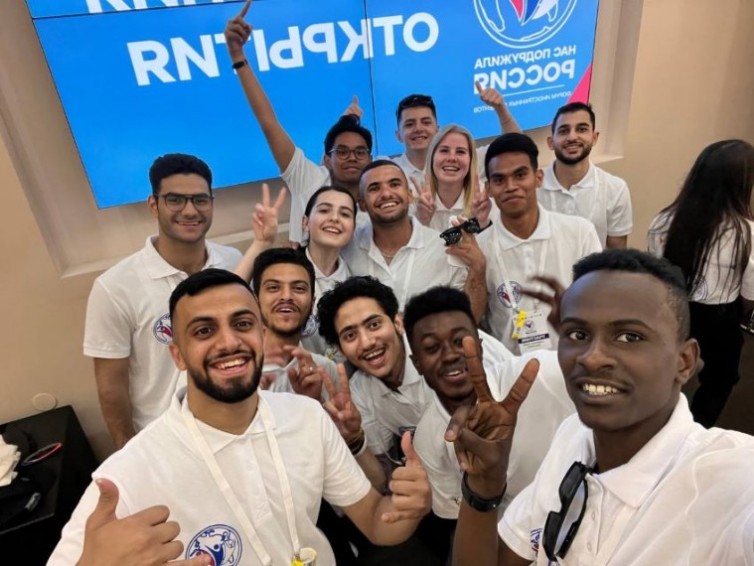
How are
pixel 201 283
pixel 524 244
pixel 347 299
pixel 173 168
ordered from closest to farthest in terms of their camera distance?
pixel 201 283
pixel 347 299
pixel 173 168
pixel 524 244

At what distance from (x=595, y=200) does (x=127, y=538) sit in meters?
3.29

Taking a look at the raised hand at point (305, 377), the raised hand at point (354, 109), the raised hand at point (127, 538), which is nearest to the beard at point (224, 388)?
the raised hand at point (127, 538)

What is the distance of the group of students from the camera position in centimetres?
101

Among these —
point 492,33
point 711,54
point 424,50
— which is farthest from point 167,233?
point 711,54

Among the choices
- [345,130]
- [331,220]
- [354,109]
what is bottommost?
[331,220]

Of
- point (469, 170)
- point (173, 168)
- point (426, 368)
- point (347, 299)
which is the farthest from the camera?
point (469, 170)

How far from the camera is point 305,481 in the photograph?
1.51 m

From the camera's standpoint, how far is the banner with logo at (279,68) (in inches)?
104

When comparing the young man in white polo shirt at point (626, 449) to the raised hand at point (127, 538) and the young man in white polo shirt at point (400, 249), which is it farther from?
the young man in white polo shirt at point (400, 249)

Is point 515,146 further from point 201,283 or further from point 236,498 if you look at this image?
point 236,498

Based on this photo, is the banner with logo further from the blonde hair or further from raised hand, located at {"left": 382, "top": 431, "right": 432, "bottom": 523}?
raised hand, located at {"left": 382, "top": 431, "right": 432, "bottom": 523}

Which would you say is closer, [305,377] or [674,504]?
[674,504]

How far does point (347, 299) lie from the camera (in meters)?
2.06

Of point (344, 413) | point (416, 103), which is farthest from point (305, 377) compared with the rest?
point (416, 103)
